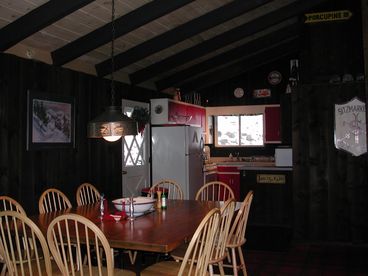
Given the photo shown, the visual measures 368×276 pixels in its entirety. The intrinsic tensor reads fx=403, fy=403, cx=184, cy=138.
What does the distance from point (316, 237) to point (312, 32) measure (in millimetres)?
2858

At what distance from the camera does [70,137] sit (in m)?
4.88

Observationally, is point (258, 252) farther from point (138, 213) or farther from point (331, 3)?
point (331, 3)

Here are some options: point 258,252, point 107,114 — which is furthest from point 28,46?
point 258,252

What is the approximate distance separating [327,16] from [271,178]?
2.44 metres

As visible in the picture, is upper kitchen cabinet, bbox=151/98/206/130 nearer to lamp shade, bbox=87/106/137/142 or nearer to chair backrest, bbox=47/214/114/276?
lamp shade, bbox=87/106/137/142

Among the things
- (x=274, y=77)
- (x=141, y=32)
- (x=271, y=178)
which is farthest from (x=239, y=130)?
(x=141, y=32)

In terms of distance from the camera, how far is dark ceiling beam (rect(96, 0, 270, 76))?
485 cm

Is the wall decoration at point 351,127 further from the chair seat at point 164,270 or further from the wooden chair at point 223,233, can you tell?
the chair seat at point 164,270

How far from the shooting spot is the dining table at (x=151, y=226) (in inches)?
91.5

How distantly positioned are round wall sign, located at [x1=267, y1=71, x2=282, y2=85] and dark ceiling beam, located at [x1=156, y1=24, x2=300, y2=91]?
161cm

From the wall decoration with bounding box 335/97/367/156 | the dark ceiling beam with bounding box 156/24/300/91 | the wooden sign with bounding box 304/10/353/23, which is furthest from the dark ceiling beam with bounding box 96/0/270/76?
the dark ceiling beam with bounding box 156/24/300/91

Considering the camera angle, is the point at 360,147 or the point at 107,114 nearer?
the point at 107,114

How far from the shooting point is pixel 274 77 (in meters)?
8.68

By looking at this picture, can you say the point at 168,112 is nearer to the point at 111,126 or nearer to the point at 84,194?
the point at 84,194
